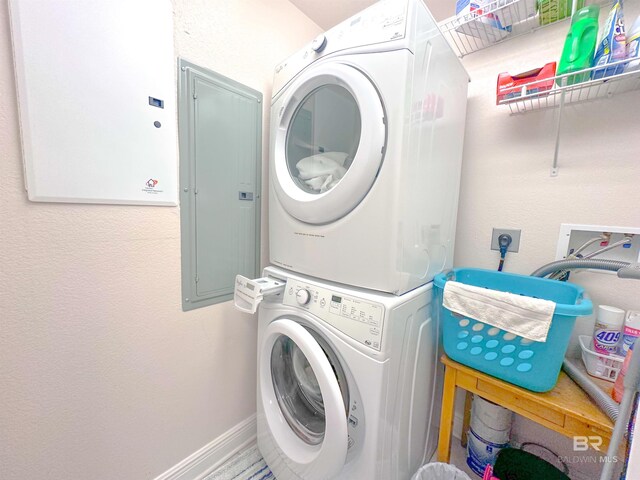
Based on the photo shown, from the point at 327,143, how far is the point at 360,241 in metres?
0.53

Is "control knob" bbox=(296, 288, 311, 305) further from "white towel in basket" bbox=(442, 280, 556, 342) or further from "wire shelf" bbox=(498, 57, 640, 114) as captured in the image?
"wire shelf" bbox=(498, 57, 640, 114)

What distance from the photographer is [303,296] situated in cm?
95

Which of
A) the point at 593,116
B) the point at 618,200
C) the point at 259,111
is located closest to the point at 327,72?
the point at 259,111

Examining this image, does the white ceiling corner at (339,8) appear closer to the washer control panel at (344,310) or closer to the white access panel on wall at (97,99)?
the white access panel on wall at (97,99)

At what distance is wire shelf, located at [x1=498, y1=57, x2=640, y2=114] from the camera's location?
0.85 meters

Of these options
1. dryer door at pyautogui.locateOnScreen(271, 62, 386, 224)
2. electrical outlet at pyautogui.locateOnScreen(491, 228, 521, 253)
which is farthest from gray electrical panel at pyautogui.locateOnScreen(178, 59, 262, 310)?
electrical outlet at pyautogui.locateOnScreen(491, 228, 521, 253)

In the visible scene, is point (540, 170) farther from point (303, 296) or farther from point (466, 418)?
point (466, 418)

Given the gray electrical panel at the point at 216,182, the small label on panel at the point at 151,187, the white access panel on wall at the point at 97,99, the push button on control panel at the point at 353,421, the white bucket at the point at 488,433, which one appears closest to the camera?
the white access panel on wall at the point at 97,99

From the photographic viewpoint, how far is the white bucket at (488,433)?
116 cm

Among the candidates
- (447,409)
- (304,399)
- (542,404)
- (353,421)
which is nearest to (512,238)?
(542,404)

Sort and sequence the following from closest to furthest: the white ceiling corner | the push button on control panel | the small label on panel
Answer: the push button on control panel < the small label on panel < the white ceiling corner

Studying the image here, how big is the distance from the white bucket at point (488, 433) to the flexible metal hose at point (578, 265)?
627mm

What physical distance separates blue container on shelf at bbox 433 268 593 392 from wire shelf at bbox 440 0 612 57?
41.9 inches

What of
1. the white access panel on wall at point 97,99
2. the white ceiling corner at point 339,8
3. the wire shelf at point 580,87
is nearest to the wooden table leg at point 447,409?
the wire shelf at point 580,87
